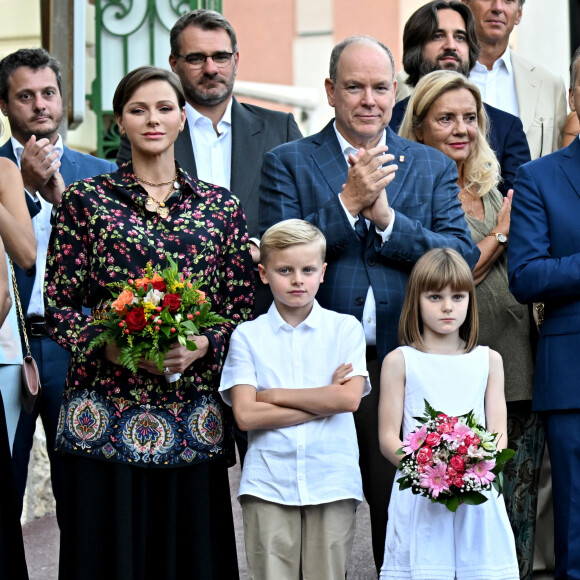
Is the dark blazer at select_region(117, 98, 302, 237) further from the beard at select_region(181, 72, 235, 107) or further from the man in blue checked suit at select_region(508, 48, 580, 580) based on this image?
the man in blue checked suit at select_region(508, 48, 580, 580)

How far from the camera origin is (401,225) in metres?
5.01

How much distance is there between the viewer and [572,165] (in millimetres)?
5137

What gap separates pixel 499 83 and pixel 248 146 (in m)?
1.59

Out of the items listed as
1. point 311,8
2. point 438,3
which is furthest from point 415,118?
point 311,8

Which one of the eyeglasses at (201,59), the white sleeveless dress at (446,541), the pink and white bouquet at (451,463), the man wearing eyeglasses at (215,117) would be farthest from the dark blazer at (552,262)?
the eyeglasses at (201,59)

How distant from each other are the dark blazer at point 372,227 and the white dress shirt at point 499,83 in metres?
1.53

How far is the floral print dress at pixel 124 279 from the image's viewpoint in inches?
185

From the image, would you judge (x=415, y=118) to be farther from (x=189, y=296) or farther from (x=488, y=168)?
(x=189, y=296)

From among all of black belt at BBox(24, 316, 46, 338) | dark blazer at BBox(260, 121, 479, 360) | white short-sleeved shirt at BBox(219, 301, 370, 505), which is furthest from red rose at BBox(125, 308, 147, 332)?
black belt at BBox(24, 316, 46, 338)

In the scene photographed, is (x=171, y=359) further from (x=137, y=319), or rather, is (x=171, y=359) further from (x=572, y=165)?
(x=572, y=165)

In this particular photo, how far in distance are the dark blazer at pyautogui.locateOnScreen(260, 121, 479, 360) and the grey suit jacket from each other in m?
1.38

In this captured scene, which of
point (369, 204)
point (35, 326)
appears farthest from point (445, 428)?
point (35, 326)

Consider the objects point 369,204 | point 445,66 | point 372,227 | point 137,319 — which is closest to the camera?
point 137,319

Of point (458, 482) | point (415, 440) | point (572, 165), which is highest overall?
point (572, 165)
